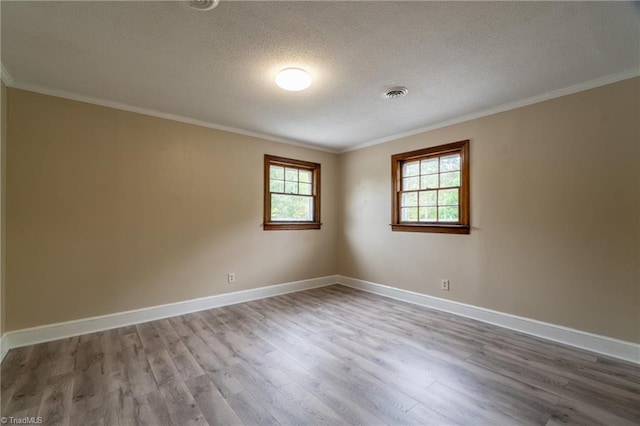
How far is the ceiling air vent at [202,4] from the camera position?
1.71m

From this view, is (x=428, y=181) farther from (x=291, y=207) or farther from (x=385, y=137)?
(x=291, y=207)

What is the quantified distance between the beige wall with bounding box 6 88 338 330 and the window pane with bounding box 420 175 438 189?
2.43 metres

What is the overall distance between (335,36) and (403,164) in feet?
9.06

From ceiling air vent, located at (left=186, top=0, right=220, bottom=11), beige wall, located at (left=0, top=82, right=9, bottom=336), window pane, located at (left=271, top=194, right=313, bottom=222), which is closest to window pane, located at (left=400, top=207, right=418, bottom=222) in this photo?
window pane, located at (left=271, top=194, right=313, bottom=222)

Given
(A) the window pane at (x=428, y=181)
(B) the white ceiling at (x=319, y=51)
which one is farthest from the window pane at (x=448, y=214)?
(B) the white ceiling at (x=319, y=51)

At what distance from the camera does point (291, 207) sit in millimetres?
4969

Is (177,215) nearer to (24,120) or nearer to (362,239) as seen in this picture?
(24,120)

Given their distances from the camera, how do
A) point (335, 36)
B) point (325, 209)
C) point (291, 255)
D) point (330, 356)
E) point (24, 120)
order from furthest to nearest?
point (325, 209) < point (291, 255) < point (24, 120) < point (330, 356) < point (335, 36)

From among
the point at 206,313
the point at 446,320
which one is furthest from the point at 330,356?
the point at 206,313

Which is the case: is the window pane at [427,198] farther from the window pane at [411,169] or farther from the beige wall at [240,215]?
the beige wall at [240,215]

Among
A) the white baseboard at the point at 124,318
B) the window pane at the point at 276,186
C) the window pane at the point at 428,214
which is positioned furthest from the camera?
the window pane at the point at 276,186

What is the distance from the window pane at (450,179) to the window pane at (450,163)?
2.6 inches

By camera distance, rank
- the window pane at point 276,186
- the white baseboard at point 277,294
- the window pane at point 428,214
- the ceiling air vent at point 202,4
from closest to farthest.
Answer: the ceiling air vent at point 202,4, the white baseboard at point 277,294, the window pane at point 428,214, the window pane at point 276,186

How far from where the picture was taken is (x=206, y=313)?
3729 mm
